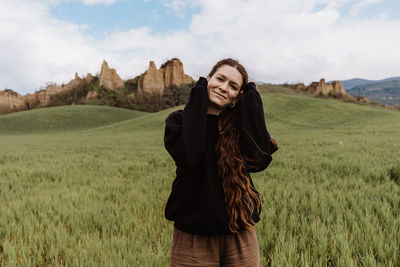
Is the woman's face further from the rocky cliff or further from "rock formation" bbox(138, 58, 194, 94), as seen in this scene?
"rock formation" bbox(138, 58, 194, 94)

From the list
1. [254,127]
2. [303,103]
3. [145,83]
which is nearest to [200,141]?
[254,127]

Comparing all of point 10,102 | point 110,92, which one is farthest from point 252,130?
point 10,102

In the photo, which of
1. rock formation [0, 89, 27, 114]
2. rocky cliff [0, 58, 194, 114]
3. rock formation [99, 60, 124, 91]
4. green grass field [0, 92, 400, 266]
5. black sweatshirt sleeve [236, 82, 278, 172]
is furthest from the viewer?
rock formation [99, 60, 124, 91]

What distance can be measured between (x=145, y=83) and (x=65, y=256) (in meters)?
89.7

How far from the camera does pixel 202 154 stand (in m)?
1.51

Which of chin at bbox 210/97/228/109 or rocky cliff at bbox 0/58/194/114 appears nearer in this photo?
chin at bbox 210/97/228/109

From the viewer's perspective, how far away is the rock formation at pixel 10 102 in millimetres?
81938

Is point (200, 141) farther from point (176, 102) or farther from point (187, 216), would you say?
point (176, 102)

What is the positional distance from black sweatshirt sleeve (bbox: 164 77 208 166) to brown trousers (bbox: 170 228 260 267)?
511mm

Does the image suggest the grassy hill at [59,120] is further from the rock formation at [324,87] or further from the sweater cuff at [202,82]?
the rock formation at [324,87]

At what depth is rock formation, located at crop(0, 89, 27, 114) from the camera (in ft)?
269

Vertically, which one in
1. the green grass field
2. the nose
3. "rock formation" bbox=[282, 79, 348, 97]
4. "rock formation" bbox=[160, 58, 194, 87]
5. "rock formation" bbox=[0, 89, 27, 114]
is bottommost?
the green grass field

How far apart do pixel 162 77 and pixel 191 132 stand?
94.4 m

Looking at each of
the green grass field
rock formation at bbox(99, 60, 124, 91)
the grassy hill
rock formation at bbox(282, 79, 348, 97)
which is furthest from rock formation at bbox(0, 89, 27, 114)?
rock formation at bbox(282, 79, 348, 97)
